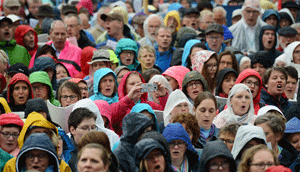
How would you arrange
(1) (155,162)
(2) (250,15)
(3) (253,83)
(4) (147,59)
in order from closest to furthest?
1. (1) (155,162)
2. (3) (253,83)
3. (4) (147,59)
4. (2) (250,15)

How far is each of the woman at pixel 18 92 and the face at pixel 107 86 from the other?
0.99 m

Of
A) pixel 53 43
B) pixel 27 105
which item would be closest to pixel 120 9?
pixel 53 43

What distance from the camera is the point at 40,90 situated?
9.77 m

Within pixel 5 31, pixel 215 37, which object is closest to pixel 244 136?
pixel 215 37

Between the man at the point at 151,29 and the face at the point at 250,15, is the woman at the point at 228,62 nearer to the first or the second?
the man at the point at 151,29

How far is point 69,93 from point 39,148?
8.30ft

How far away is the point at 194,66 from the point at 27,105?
123 inches

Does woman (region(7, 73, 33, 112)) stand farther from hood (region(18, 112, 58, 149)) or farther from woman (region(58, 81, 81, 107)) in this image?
hood (region(18, 112, 58, 149))

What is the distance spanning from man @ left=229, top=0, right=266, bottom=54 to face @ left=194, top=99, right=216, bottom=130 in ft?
17.8

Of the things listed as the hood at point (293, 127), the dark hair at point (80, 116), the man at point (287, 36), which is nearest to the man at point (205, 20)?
the man at point (287, 36)

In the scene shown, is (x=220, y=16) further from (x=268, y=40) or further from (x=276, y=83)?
(x=276, y=83)

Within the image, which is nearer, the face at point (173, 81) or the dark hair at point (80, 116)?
the dark hair at point (80, 116)

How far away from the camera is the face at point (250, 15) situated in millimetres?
13805

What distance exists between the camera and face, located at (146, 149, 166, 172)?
6.71 m
